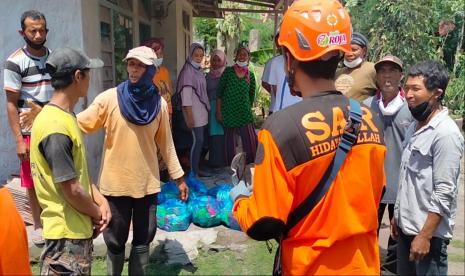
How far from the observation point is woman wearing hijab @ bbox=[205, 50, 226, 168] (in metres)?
6.75

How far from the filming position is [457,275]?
3.96 metres

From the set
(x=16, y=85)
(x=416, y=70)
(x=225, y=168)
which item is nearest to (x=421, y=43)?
(x=225, y=168)

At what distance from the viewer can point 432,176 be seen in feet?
8.26

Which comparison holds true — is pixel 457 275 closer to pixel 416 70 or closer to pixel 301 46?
pixel 416 70

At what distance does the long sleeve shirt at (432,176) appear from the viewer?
7.97 ft

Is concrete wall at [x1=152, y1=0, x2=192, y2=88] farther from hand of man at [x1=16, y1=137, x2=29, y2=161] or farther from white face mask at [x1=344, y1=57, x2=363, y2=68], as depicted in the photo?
white face mask at [x1=344, y1=57, x2=363, y2=68]

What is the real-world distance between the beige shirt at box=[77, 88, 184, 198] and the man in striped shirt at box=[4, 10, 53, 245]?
2.91 ft

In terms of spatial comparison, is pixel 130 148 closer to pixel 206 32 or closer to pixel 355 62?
pixel 355 62

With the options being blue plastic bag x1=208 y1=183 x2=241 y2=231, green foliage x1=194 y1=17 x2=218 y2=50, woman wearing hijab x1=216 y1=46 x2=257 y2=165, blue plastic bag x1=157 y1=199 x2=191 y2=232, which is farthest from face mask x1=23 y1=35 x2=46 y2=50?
green foliage x1=194 y1=17 x2=218 y2=50

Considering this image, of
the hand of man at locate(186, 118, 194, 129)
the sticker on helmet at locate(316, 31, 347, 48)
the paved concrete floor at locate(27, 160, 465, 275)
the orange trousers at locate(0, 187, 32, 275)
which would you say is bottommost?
the paved concrete floor at locate(27, 160, 465, 275)

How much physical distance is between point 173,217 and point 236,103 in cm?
247

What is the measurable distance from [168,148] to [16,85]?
1444 millimetres

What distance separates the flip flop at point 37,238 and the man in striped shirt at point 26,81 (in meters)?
0.49

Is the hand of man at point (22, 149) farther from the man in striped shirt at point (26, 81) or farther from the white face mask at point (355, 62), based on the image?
the white face mask at point (355, 62)
